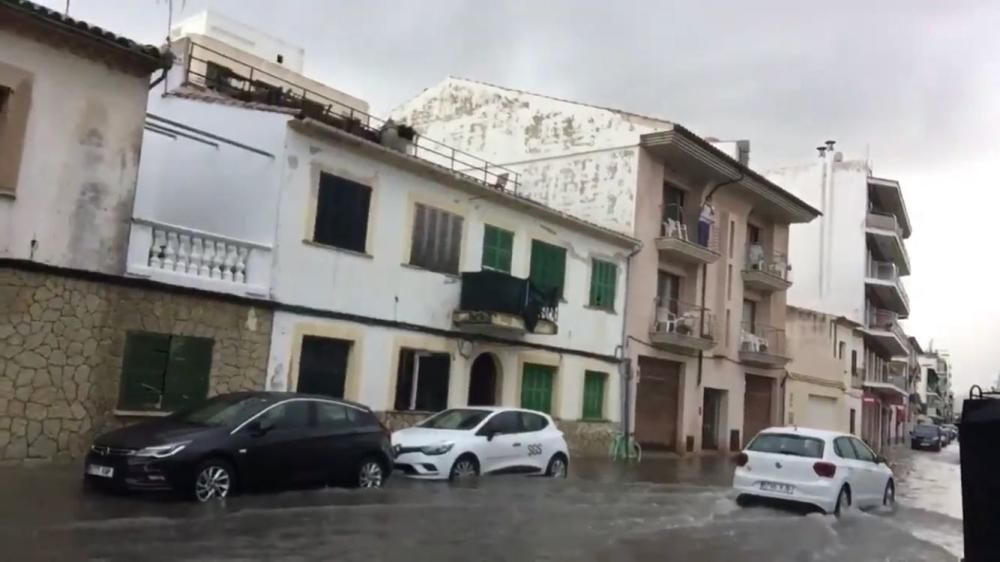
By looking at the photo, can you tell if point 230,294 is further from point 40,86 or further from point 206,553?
point 206,553

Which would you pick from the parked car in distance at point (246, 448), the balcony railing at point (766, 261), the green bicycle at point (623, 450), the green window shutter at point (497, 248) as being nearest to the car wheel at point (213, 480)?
the parked car in distance at point (246, 448)

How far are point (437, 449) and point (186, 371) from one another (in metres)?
4.60

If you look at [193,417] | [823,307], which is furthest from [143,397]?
[823,307]

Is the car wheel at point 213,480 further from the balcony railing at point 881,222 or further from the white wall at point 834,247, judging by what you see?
the balcony railing at point 881,222

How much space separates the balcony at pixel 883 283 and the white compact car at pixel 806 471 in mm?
38649

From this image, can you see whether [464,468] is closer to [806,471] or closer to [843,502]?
[806,471]

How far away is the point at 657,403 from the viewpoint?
95.4ft

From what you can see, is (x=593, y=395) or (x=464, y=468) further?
(x=593, y=395)

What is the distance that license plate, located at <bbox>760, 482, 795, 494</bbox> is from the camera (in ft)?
48.9

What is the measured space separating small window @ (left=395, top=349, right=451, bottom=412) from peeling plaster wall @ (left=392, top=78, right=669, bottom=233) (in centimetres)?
918

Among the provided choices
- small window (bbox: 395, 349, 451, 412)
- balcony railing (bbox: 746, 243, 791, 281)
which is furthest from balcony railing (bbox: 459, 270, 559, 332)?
balcony railing (bbox: 746, 243, 791, 281)

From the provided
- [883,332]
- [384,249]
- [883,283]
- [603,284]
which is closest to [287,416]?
[384,249]

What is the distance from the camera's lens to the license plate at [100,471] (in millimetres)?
11102

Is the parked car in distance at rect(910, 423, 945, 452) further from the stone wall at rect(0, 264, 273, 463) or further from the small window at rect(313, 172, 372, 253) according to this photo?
the stone wall at rect(0, 264, 273, 463)
